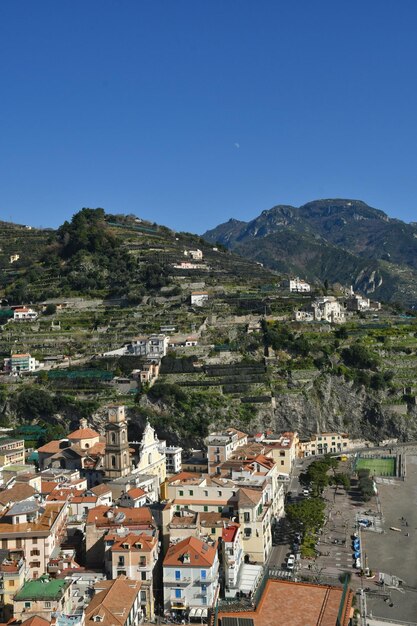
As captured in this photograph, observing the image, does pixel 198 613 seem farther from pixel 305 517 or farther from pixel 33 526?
pixel 305 517

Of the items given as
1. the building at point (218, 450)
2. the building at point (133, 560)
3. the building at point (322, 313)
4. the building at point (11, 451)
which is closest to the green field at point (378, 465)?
the building at point (218, 450)

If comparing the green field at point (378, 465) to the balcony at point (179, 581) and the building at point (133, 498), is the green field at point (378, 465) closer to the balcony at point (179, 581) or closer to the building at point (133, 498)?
the building at point (133, 498)

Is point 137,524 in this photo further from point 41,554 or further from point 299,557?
point 299,557

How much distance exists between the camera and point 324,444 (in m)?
64.1

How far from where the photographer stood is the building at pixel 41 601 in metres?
26.8

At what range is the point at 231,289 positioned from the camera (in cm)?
9006

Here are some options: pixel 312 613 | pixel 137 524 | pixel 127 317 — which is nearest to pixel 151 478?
pixel 137 524

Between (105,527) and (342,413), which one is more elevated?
(342,413)

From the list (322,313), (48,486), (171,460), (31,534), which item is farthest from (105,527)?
(322,313)

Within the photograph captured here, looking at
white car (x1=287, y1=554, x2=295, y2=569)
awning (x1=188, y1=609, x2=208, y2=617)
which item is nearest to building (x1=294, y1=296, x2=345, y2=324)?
white car (x1=287, y1=554, x2=295, y2=569)

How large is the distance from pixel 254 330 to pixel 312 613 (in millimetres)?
47824

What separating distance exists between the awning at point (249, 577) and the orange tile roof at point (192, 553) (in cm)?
238

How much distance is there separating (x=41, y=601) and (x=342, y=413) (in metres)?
45.6

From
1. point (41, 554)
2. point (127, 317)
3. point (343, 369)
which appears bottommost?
point (41, 554)
